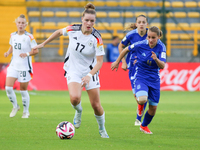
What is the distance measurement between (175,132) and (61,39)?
13211 mm

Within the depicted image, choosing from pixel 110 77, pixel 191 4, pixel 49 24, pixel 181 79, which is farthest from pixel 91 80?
pixel 191 4

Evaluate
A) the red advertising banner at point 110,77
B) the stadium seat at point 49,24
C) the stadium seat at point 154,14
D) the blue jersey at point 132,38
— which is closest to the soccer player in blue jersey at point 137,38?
the blue jersey at point 132,38

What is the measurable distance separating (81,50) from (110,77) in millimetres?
10545

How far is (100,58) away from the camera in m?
5.80

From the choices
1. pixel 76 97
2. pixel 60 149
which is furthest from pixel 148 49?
pixel 60 149

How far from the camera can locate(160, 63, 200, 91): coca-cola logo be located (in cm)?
1623

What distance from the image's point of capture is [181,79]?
16422mm

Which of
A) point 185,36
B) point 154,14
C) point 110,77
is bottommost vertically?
point 110,77

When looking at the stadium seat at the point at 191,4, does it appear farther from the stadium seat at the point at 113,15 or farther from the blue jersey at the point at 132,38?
the blue jersey at the point at 132,38

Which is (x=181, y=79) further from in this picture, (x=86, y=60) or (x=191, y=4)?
(x=86, y=60)

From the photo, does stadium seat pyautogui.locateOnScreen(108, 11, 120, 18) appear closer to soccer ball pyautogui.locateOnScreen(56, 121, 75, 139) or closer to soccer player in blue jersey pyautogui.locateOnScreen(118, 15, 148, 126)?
soccer player in blue jersey pyautogui.locateOnScreen(118, 15, 148, 126)

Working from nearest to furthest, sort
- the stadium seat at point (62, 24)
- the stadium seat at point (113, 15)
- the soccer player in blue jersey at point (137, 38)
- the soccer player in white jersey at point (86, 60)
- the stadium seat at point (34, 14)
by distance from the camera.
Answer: the soccer player in white jersey at point (86, 60) < the soccer player in blue jersey at point (137, 38) < the stadium seat at point (34, 14) < the stadium seat at point (62, 24) < the stadium seat at point (113, 15)

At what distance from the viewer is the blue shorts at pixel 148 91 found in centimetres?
642

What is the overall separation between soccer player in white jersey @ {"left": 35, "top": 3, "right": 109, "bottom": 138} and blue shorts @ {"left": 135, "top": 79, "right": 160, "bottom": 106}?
32.8 inches
